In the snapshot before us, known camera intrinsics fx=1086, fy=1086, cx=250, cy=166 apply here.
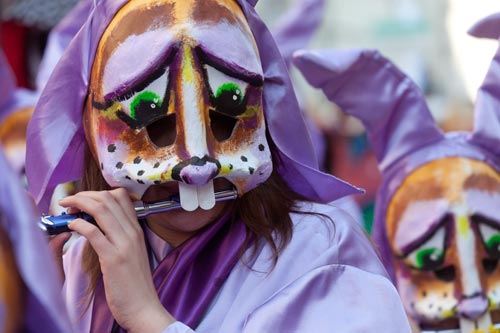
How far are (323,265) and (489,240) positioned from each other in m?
0.69

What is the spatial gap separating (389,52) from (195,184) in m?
10.8

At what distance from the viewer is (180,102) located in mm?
1783

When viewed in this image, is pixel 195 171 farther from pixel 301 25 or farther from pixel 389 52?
pixel 389 52

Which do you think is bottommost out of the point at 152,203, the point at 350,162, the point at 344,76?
the point at 350,162

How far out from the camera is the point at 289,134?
2.01 meters

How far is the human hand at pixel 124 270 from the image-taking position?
173cm

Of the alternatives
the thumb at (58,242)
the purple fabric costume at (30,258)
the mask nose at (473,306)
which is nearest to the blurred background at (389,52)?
the mask nose at (473,306)

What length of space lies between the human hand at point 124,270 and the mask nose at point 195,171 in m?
0.12

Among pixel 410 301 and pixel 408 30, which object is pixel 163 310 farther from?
pixel 408 30

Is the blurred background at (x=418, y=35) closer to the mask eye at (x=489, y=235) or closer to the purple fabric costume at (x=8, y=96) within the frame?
the purple fabric costume at (x=8, y=96)

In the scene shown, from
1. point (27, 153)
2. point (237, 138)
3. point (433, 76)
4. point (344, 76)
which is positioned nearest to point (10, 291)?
point (237, 138)

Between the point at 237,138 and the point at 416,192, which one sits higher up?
the point at 237,138

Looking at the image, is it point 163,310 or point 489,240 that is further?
point 489,240

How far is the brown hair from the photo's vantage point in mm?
1916
